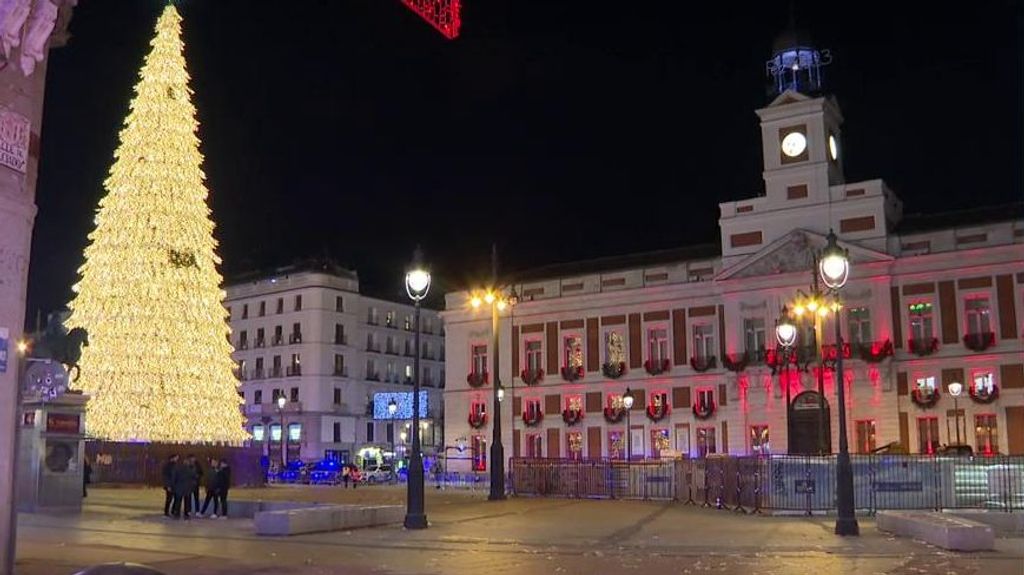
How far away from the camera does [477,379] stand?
6262 cm

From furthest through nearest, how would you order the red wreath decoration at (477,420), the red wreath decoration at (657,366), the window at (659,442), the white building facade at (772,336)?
the red wreath decoration at (477,420)
the red wreath decoration at (657,366)
the window at (659,442)
the white building facade at (772,336)

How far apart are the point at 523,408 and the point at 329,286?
2742 centimetres

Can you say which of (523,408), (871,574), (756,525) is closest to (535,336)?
(523,408)

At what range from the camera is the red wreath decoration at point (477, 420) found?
62.4m

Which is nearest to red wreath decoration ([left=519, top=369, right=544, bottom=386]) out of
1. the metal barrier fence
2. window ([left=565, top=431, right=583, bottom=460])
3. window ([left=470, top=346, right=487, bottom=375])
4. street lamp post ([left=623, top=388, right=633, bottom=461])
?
window ([left=470, top=346, right=487, bottom=375])

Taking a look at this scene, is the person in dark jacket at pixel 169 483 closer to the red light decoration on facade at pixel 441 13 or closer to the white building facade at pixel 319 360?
the red light decoration on facade at pixel 441 13

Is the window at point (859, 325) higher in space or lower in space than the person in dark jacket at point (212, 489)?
higher

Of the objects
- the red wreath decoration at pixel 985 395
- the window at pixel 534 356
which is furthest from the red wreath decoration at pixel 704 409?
the red wreath decoration at pixel 985 395

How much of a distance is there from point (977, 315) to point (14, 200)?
48.6 m

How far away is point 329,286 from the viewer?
83.3 m

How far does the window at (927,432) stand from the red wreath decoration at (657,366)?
1363cm

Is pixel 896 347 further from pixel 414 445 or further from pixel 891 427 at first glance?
pixel 414 445

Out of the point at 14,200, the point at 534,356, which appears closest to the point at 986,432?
the point at 534,356

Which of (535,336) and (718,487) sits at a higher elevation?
(535,336)
